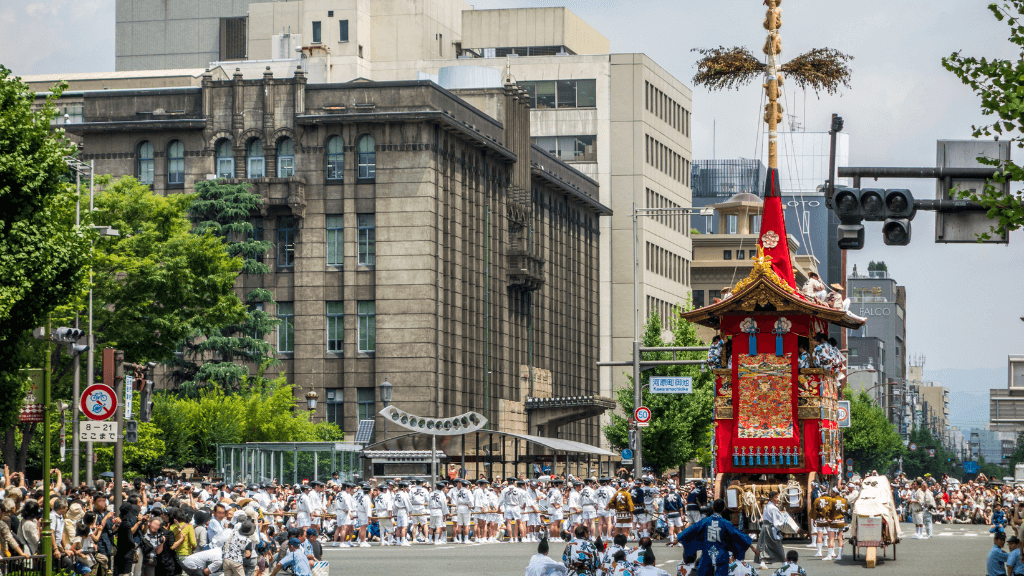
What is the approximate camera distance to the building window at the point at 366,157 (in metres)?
73.8

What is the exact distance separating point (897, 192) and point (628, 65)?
90.5 m

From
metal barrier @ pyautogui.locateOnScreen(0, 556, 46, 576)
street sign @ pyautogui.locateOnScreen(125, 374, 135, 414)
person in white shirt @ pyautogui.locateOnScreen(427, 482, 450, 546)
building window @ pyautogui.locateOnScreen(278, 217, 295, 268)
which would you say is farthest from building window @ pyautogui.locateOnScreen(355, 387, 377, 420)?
metal barrier @ pyautogui.locateOnScreen(0, 556, 46, 576)

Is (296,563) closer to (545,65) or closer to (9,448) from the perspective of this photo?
(9,448)

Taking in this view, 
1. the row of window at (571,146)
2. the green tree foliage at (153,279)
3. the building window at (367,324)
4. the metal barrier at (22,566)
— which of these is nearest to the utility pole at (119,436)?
the metal barrier at (22,566)

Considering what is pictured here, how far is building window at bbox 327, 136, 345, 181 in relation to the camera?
74.2m

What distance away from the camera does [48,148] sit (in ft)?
88.8

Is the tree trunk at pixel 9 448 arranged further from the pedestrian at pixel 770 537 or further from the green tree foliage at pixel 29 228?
the pedestrian at pixel 770 537

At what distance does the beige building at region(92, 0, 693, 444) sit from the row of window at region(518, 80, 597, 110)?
0.07 metres

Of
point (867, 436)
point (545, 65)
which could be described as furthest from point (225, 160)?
point (867, 436)

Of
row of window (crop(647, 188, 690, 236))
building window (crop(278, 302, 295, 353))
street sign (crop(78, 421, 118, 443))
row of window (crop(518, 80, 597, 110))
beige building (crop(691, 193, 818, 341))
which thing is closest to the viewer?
street sign (crop(78, 421, 118, 443))

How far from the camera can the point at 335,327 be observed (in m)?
74.8

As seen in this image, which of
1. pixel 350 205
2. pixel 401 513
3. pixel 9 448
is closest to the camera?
pixel 401 513

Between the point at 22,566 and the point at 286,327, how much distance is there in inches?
2107

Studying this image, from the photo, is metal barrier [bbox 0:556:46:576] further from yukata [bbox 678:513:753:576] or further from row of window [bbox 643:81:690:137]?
row of window [bbox 643:81:690:137]
